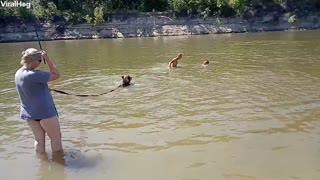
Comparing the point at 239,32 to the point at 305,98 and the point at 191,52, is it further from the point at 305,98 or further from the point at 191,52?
the point at 305,98

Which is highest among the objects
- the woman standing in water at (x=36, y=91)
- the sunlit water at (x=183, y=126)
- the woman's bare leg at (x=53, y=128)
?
the woman standing in water at (x=36, y=91)

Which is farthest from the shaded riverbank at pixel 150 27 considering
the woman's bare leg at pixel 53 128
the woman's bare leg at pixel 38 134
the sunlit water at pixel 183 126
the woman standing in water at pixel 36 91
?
the woman standing in water at pixel 36 91

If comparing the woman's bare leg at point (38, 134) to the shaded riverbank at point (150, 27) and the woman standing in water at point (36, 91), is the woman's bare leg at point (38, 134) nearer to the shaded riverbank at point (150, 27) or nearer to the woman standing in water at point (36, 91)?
the woman standing in water at point (36, 91)

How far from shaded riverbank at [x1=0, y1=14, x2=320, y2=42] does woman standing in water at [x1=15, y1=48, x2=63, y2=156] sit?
35.8 metres

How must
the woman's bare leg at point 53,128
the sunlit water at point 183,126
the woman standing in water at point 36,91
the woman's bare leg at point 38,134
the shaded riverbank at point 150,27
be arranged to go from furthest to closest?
the shaded riverbank at point 150,27, the woman's bare leg at point 38,134, the woman's bare leg at point 53,128, the sunlit water at point 183,126, the woman standing in water at point 36,91

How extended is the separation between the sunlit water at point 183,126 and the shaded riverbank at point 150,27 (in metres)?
24.0

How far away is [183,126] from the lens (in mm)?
10211

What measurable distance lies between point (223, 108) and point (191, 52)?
14.8 m

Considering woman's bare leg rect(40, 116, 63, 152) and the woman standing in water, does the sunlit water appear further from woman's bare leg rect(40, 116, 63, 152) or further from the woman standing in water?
the woman standing in water

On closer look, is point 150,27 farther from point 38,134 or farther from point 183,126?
point 38,134

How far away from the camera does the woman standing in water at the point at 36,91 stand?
23.9ft

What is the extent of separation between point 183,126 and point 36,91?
12.8 ft

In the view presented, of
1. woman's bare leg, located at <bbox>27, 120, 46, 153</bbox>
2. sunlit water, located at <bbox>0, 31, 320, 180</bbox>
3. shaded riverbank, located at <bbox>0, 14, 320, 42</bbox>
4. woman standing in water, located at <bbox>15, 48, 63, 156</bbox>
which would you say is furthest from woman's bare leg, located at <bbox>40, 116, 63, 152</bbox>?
shaded riverbank, located at <bbox>0, 14, 320, 42</bbox>

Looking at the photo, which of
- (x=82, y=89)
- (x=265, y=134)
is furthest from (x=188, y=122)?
(x=82, y=89)
